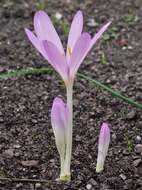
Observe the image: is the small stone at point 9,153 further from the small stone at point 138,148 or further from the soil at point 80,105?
the small stone at point 138,148

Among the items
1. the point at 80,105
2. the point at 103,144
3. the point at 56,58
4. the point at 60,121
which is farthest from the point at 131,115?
the point at 56,58

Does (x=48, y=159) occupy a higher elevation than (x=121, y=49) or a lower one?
lower

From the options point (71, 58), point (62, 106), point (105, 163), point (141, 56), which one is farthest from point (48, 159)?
point (141, 56)

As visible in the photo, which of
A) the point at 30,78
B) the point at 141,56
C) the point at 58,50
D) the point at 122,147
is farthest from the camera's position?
the point at 141,56

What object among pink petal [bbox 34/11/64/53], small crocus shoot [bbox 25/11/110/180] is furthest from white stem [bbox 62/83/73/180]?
pink petal [bbox 34/11/64/53]

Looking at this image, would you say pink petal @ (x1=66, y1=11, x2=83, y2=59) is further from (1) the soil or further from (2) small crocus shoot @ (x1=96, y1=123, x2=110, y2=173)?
(1) the soil

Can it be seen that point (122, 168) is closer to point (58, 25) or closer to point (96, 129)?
point (96, 129)

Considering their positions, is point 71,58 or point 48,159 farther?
point 48,159

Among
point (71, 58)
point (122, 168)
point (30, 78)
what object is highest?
point (71, 58)
